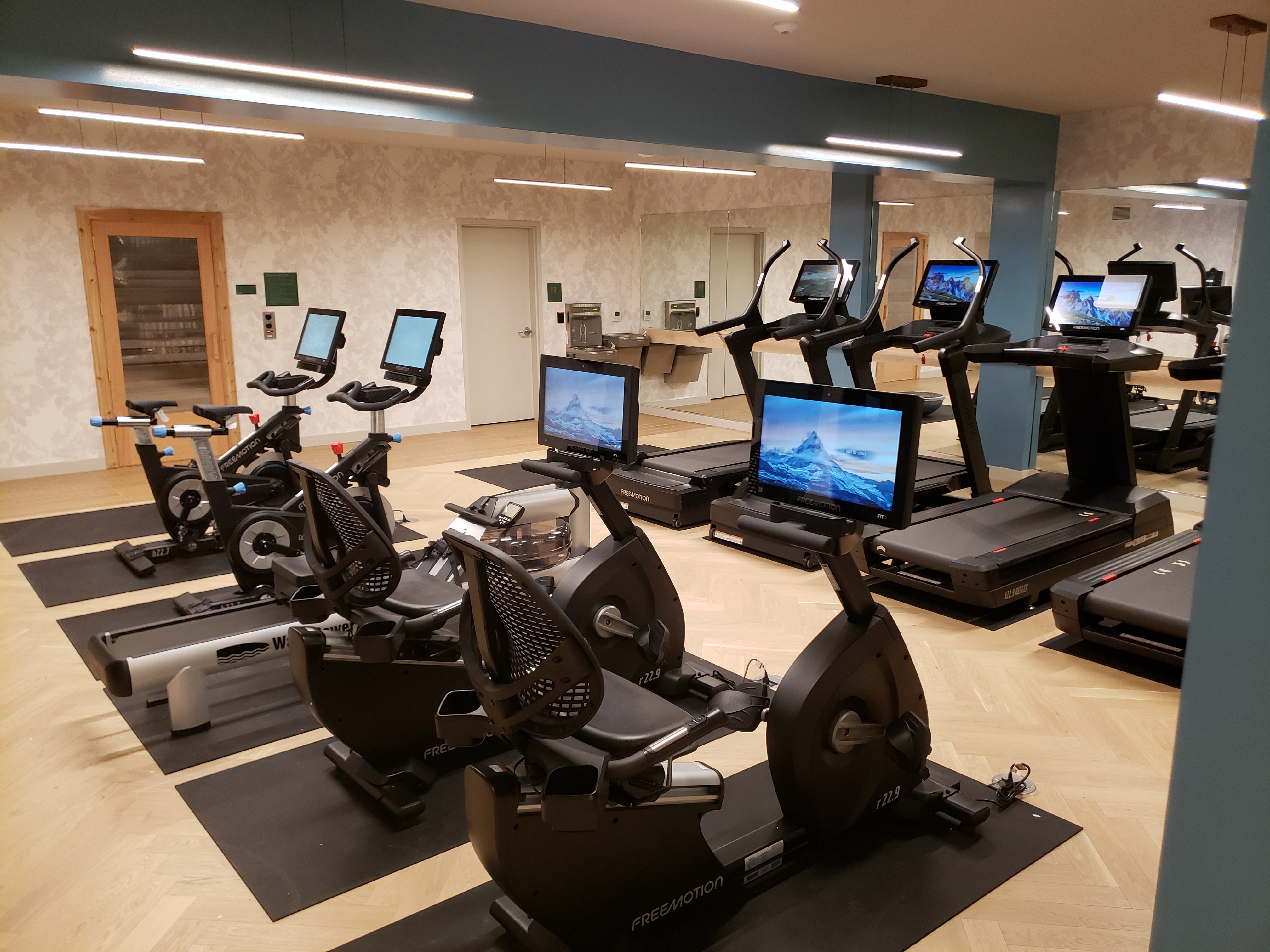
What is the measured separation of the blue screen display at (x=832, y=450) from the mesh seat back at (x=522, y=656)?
101cm

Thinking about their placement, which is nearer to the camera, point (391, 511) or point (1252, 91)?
point (391, 511)

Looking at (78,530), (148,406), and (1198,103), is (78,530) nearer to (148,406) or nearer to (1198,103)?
(148,406)

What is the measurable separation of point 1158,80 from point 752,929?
20.9 feet

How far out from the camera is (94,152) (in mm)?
6656

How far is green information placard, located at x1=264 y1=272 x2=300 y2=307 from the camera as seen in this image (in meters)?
8.68

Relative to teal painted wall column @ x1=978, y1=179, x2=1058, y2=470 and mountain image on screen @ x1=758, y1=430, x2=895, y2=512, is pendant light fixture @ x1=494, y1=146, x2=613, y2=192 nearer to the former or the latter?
teal painted wall column @ x1=978, y1=179, x2=1058, y2=470

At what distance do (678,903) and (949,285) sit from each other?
462 centimetres

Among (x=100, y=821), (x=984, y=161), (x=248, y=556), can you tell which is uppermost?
(x=984, y=161)

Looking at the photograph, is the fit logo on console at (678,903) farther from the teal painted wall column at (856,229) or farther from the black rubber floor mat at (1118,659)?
the teal painted wall column at (856,229)

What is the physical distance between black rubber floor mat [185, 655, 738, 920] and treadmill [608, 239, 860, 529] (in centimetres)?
298

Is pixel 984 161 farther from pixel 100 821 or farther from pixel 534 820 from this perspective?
pixel 100 821

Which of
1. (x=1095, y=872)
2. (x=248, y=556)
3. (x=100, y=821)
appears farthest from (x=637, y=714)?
(x=248, y=556)

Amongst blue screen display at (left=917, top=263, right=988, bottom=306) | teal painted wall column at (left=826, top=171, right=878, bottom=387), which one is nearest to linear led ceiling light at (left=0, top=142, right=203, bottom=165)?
teal painted wall column at (left=826, top=171, right=878, bottom=387)

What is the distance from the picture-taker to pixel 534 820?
6.82ft
